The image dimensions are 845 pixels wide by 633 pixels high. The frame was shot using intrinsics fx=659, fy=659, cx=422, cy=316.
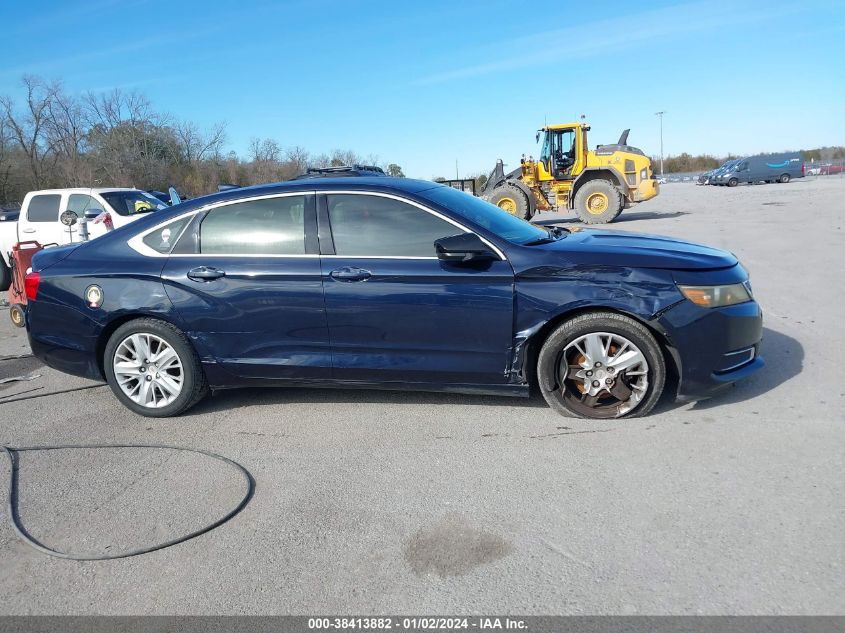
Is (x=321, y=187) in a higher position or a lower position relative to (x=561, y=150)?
lower

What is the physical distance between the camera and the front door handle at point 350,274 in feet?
14.2

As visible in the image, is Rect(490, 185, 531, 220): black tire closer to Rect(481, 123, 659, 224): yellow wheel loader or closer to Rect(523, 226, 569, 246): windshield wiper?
Rect(481, 123, 659, 224): yellow wheel loader

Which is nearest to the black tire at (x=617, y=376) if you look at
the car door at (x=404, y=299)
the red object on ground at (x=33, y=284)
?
the car door at (x=404, y=299)

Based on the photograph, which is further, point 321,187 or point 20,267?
point 20,267

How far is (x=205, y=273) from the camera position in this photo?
179 inches

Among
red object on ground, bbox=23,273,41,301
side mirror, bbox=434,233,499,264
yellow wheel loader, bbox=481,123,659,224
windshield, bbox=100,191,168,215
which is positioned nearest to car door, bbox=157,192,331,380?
side mirror, bbox=434,233,499,264

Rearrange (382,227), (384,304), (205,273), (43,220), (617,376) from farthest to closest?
1. (43,220)
2. (205,273)
3. (382,227)
4. (384,304)
5. (617,376)

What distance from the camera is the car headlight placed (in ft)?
13.3

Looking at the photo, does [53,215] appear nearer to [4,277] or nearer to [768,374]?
[4,277]

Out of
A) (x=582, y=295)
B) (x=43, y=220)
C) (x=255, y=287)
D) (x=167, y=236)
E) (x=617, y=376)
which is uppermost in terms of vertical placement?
(x=43, y=220)

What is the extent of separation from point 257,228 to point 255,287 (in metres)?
0.44

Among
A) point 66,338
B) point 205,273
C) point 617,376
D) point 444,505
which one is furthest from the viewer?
point 66,338

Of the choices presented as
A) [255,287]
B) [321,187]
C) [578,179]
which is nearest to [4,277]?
[255,287]

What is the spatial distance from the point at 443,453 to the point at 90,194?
11.2 meters
